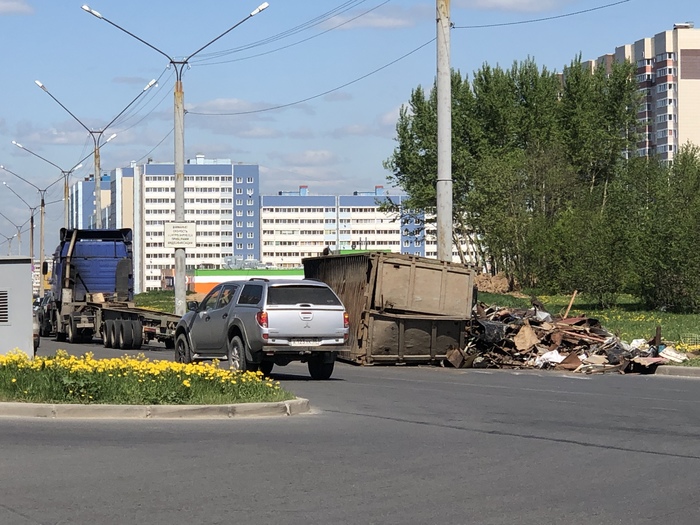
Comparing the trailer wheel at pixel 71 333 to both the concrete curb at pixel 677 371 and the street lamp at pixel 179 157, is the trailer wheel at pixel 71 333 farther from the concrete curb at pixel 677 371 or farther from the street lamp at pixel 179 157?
the concrete curb at pixel 677 371

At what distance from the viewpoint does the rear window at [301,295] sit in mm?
20109

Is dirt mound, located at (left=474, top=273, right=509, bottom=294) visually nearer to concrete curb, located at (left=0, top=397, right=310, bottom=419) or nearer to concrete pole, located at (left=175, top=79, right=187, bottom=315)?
concrete pole, located at (left=175, top=79, right=187, bottom=315)

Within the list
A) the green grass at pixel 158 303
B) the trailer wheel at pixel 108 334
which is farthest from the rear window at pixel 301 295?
the green grass at pixel 158 303

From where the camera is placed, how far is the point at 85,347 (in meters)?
35.9

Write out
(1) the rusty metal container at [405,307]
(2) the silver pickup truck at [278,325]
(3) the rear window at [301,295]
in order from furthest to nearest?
(1) the rusty metal container at [405,307]
(3) the rear window at [301,295]
(2) the silver pickup truck at [278,325]

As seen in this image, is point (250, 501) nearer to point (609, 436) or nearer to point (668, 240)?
point (609, 436)

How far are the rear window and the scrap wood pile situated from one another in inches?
238

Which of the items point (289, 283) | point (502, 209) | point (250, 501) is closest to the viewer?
point (250, 501)

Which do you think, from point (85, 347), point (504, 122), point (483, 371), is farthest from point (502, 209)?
point (483, 371)

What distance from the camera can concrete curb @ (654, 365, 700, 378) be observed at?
22.9m

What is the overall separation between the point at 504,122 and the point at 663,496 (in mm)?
77367

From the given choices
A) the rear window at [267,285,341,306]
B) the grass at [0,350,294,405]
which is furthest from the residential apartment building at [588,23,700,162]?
the grass at [0,350,294,405]

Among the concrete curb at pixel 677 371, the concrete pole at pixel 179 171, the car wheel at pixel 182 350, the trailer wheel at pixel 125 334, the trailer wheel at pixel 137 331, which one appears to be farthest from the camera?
the concrete pole at pixel 179 171

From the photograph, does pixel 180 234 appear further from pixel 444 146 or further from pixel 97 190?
pixel 97 190
